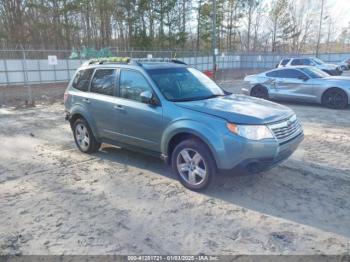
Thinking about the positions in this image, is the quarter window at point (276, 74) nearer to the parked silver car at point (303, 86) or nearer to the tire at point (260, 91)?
the parked silver car at point (303, 86)

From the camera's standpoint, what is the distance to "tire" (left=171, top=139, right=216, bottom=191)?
14.4ft

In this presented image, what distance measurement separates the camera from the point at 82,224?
3832mm

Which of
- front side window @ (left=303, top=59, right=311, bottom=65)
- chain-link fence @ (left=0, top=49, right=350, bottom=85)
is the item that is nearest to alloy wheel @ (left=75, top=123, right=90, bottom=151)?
chain-link fence @ (left=0, top=49, right=350, bottom=85)

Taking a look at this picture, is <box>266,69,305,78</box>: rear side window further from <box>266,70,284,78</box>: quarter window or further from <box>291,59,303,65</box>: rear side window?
<box>291,59,303,65</box>: rear side window

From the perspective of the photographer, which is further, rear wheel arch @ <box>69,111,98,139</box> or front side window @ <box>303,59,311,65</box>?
front side window @ <box>303,59,311,65</box>

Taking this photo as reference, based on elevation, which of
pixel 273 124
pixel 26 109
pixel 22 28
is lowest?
pixel 26 109

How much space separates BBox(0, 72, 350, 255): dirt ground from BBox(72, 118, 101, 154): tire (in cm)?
18

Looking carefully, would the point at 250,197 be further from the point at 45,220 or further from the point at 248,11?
the point at 248,11

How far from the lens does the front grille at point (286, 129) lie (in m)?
4.37

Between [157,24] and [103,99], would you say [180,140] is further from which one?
[157,24]

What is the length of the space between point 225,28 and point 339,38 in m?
28.6

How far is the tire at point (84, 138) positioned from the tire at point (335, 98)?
8.09m

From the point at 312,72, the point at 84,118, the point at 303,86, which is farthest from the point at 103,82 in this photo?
the point at 312,72

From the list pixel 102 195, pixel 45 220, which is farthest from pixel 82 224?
pixel 102 195
